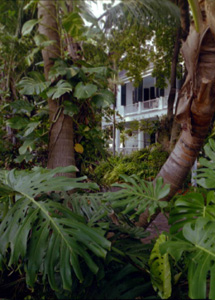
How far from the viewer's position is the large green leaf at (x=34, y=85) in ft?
7.97

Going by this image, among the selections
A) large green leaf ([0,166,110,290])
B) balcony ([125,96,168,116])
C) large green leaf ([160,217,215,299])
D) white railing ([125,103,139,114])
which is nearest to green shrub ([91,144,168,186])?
balcony ([125,96,168,116])

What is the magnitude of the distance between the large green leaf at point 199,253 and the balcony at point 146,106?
44.5 feet

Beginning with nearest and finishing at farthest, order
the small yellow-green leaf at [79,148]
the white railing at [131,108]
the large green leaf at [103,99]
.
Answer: the large green leaf at [103,99] → the small yellow-green leaf at [79,148] → the white railing at [131,108]

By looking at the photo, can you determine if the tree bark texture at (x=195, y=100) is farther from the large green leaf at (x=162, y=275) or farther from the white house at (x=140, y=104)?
the white house at (x=140, y=104)

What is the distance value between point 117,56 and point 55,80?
6.31 metres

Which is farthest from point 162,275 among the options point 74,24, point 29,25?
point 29,25

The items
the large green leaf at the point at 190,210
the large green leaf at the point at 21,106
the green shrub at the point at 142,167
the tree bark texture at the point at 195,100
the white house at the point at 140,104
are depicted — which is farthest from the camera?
the white house at the point at 140,104

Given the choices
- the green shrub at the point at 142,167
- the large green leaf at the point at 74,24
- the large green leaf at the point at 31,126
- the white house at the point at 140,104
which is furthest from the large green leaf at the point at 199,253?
the white house at the point at 140,104

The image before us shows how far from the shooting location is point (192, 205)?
3.31 ft

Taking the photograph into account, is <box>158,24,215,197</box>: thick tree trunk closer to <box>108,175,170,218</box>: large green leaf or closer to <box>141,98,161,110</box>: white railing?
<box>108,175,170,218</box>: large green leaf

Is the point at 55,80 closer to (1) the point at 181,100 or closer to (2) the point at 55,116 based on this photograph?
(2) the point at 55,116

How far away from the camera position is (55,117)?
92.2 inches

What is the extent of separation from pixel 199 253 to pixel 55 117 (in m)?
1.81

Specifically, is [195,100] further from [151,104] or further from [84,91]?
[151,104]
